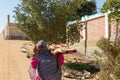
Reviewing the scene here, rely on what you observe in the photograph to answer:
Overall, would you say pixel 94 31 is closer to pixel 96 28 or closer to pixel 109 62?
pixel 96 28

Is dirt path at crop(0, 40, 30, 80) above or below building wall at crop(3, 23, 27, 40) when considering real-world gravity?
below

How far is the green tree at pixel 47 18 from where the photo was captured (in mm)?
18375

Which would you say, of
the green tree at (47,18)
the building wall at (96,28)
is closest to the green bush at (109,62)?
the green tree at (47,18)

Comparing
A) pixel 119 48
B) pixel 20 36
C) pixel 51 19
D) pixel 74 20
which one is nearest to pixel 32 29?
pixel 51 19

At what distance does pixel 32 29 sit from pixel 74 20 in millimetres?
2778

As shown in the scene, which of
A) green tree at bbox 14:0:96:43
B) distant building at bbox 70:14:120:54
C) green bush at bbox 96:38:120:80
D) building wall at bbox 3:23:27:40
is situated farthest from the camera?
building wall at bbox 3:23:27:40

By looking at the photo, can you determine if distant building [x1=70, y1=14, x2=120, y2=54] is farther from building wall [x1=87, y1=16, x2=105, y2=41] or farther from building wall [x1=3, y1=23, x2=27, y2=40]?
building wall [x1=3, y1=23, x2=27, y2=40]

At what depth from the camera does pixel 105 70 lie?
7.71 metres

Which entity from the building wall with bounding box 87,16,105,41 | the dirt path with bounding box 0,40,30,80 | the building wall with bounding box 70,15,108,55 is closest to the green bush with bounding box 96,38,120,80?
the dirt path with bounding box 0,40,30,80

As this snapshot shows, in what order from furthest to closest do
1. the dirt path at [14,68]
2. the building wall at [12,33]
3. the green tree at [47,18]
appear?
1. the building wall at [12,33]
2. the green tree at [47,18]
3. the dirt path at [14,68]

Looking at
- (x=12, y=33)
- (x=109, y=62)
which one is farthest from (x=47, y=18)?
(x=12, y=33)

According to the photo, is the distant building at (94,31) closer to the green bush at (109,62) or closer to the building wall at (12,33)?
the green bush at (109,62)

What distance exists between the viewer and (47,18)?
18.6 m

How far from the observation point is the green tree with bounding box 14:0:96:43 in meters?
18.4
